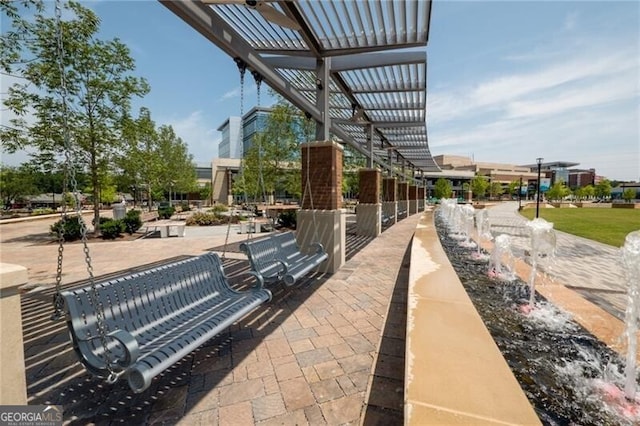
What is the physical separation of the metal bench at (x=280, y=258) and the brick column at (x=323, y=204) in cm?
35

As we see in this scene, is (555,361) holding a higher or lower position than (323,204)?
lower

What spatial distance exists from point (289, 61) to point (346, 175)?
16839 mm

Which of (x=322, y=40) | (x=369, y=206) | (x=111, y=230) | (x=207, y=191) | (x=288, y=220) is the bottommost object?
(x=111, y=230)

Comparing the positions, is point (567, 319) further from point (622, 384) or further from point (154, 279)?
point (154, 279)

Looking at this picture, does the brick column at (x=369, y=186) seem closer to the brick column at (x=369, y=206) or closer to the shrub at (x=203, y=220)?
the brick column at (x=369, y=206)

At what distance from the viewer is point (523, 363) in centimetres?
272

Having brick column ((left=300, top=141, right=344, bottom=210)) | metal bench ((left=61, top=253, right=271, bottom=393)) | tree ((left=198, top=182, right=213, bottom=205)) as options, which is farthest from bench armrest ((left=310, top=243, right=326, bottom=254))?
tree ((left=198, top=182, right=213, bottom=205))

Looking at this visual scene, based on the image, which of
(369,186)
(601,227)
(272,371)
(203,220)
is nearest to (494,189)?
(601,227)

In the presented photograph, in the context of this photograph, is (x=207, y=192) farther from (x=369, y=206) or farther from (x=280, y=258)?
(x=280, y=258)

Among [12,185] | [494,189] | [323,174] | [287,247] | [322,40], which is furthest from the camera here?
[494,189]

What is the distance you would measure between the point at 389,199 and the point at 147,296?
1632cm

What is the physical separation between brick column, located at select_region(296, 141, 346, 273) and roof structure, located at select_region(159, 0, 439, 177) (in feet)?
1.70

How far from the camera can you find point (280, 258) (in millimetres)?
5348

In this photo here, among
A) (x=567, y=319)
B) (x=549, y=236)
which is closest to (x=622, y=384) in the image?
(x=567, y=319)
